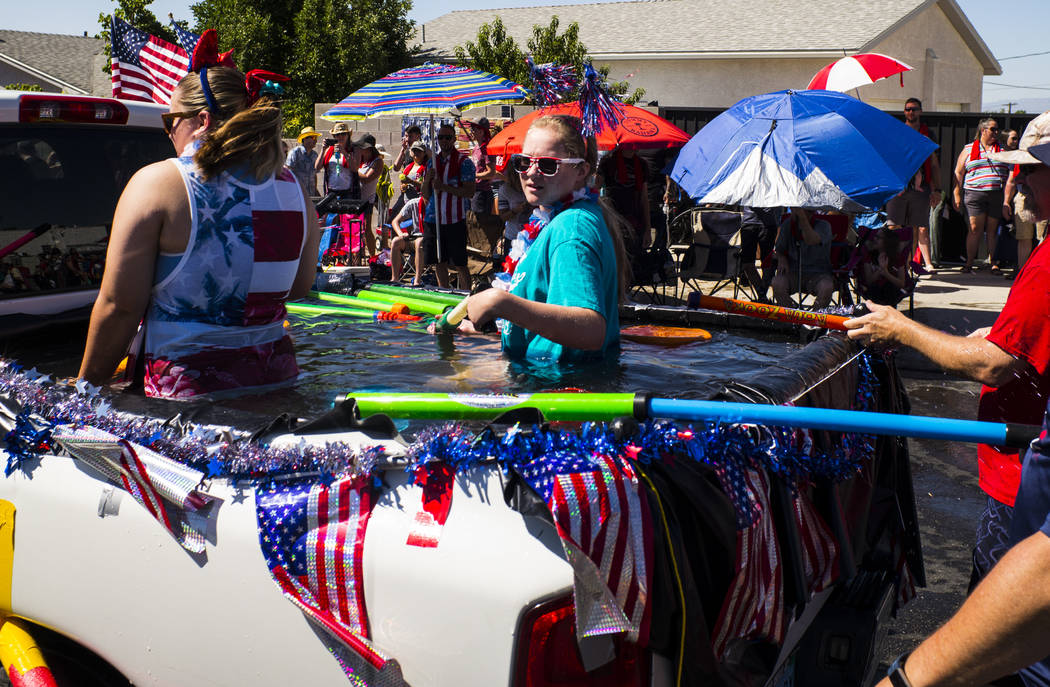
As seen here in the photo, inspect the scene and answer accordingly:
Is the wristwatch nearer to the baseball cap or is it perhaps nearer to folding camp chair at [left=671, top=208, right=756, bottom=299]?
the baseball cap

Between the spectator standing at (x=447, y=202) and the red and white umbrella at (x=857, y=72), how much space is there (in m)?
4.10

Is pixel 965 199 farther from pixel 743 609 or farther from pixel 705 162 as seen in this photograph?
pixel 743 609

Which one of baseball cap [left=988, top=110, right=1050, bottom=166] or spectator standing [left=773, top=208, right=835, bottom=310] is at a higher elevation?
baseball cap [left=988, top=110, right=1050, bottom=166]

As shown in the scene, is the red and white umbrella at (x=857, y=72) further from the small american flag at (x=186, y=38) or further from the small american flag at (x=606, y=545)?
the small american flag at (x=606, y=545)

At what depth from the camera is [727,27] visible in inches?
1249

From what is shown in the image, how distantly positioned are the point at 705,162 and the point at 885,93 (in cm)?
2374

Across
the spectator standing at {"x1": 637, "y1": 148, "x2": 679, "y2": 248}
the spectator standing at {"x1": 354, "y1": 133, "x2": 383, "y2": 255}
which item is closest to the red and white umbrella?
the spectator standing at {"x1": 637, "y1": 148, "x2": 679, "y2": 248}

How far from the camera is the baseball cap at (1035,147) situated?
2668 mm

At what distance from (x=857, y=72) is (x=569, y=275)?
→ 8342 mm

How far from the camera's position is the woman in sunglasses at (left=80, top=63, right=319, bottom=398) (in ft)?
8.94

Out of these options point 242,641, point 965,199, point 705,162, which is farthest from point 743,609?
point 965,199

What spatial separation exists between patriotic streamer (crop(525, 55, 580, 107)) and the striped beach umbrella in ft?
20.7

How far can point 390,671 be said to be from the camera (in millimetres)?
1805

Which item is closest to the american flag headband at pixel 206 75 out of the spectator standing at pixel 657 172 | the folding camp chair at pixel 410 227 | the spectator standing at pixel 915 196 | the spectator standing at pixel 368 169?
the folding camp chair at pixel 410 227
